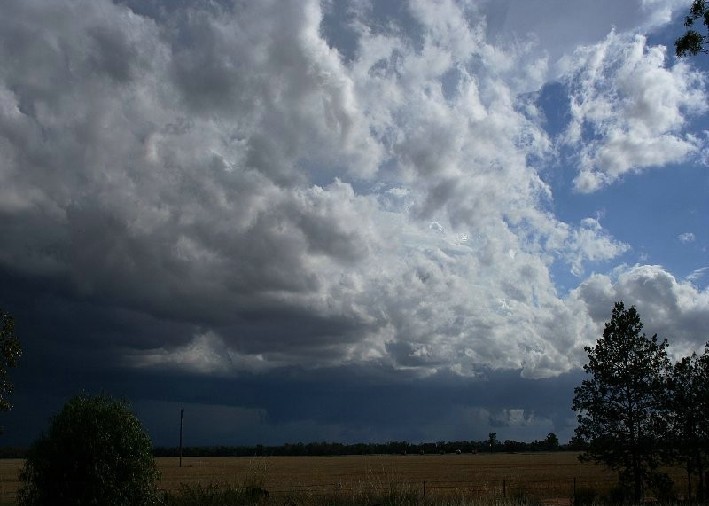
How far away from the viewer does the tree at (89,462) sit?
774 inches

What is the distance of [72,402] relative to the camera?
69.4 ft

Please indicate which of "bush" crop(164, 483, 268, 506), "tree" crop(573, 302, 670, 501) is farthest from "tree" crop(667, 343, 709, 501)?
"bush" crop(164, 483, 268, 506)

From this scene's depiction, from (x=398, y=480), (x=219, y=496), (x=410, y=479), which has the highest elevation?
(x=398, y=480)

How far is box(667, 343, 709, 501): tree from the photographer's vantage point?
32812mm

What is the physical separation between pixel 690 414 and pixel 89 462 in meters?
28.7

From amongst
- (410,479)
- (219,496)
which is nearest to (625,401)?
(219,496)

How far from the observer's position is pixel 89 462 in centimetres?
1983

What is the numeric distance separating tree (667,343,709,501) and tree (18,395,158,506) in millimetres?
24370

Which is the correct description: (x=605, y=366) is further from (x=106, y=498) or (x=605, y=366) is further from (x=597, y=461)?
(x=106, y=498)

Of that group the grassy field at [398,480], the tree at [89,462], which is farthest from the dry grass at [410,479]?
the tree at [89,462]

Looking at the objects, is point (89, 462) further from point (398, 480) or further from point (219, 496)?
point (398, 480)

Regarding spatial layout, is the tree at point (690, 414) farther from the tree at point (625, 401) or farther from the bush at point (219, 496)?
the bush at point (219, 496)

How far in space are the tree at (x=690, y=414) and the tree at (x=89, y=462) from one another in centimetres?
2437

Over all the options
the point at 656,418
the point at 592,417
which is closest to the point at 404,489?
the point at 592,417
